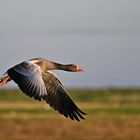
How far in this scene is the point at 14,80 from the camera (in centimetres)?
1212

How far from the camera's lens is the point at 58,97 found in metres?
13.8

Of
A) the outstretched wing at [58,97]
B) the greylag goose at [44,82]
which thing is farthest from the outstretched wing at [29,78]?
A: the outstretched wing at [58,97]

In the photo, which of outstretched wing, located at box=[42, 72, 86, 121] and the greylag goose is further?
outstretched wing, located at box=[42, 72, 86, 121]

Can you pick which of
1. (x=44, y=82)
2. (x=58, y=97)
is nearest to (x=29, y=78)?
(x=44, y=82)

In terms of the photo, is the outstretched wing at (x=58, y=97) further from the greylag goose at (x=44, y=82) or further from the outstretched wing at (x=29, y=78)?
the outstretched wing at (x=29, y=78)

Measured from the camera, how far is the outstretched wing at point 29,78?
11.8m

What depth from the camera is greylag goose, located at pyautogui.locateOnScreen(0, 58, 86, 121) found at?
11883 mm

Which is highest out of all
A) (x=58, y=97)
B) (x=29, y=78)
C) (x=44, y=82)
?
(x=29, y=78)

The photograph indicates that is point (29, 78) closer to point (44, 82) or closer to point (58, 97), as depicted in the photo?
point (44, 82)

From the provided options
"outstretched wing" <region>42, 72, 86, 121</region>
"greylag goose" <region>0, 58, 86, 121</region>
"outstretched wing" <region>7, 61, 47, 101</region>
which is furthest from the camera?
"outstretched wing" <region>42, 72, 86, 121</region>

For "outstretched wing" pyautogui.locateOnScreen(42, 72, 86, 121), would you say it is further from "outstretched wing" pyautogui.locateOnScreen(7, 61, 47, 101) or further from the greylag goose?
"outstretched wing" pyautogui.locateOnScreen(7, 61, 47, 101)

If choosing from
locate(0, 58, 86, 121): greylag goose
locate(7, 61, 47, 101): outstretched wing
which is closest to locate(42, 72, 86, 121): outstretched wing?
locate(0, 58, 86, 121): greylag goose

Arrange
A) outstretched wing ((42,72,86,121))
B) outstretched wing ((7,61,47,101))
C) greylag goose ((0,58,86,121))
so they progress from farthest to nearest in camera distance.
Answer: outstretched wing ((42,72,86,121)), greylag goose ((0,58,86,121)), outstretched wing ((7,61,47,101))

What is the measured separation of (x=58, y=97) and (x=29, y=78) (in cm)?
189
